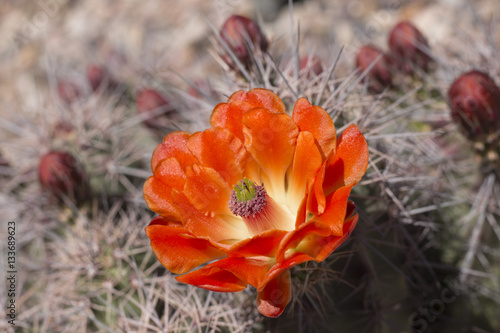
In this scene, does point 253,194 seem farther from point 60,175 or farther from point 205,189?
point 60,175

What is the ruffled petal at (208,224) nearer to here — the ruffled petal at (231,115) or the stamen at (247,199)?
the stamen at (247,199)

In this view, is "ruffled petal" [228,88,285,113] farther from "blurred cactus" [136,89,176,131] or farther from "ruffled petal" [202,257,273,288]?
"blurred cactus" [136,89,176,131]

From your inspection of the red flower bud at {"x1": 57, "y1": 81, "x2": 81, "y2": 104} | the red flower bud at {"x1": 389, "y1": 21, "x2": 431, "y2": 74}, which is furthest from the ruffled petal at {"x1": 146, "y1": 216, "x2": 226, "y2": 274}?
the red flower bud at {"x1": 57, "y1": 81, "x2": 81, "y2": 104}

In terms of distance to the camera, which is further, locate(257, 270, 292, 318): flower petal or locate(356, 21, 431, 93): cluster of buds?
locate(356, 21, 431, 93): cluster of buds

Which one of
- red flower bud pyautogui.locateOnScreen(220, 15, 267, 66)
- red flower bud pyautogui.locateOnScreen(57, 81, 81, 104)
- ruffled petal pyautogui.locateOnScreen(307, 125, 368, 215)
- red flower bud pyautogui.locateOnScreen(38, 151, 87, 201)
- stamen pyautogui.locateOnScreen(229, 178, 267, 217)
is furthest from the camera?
red flower bud pyautogui.locateOnScreen(57, 81, 81, 104)

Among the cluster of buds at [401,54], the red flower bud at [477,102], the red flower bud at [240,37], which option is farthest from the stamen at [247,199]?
the cluster of buds at [401,54]

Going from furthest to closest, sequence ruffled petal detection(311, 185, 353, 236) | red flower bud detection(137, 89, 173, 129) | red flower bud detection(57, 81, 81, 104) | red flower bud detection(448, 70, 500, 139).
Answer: red flower bud detection(57, 81, 81, 104)
red flower bud detection(137, 89, 173, 129)
red flower bud detection(448, 70, 500, 139)
ruffled petal detection(311, 185, 353, 236)

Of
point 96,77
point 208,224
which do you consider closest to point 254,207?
point 208,224

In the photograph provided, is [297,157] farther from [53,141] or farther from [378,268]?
[53,141]
